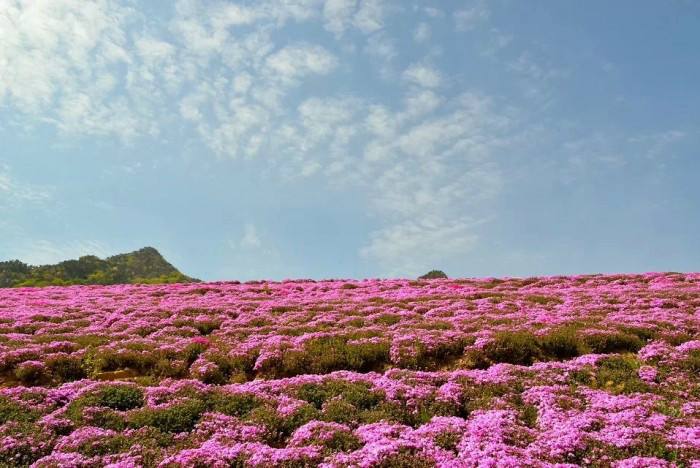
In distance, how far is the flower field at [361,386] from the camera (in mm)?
10172

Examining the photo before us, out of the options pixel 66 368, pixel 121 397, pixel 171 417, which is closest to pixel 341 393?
pixel 171 417

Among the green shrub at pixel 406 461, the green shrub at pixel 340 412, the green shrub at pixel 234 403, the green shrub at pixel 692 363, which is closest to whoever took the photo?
the green shrub at pixel 406 461

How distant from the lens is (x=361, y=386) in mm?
13539

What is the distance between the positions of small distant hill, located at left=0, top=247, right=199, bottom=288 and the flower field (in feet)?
108

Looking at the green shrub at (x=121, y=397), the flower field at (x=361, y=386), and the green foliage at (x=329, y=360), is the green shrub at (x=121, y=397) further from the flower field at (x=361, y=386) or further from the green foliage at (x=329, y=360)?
the green foliage at (x=329, y=360)

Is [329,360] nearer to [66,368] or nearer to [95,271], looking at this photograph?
[66,368]

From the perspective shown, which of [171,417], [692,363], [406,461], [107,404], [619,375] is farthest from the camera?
[692,363]

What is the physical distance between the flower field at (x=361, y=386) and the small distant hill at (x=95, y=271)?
108 ft

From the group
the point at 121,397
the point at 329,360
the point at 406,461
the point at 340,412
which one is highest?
the point at 329,360

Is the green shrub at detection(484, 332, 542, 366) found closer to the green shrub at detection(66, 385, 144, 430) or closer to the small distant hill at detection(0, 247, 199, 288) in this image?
the green shrub at detection(66, 385, 144, 430)

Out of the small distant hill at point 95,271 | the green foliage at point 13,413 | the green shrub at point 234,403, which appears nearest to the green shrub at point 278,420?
the green shrub at point 234,403

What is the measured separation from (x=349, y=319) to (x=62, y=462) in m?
13.3

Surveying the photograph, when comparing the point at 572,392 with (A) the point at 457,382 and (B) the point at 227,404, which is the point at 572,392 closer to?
(A) the point at 457,382

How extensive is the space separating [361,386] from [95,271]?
60.7 metres
